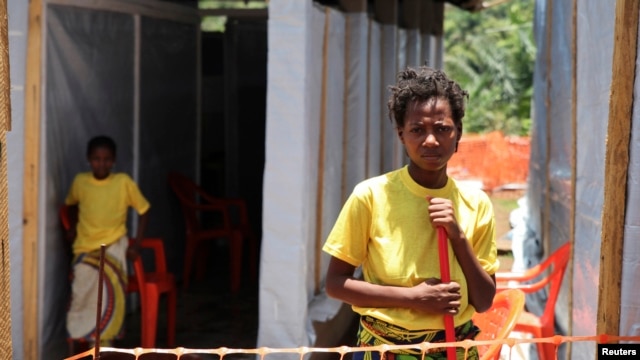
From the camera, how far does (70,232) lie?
6188 millimetres

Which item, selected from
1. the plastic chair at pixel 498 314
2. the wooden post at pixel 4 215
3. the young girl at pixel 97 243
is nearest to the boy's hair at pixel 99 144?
the young girl at pixel 97 243

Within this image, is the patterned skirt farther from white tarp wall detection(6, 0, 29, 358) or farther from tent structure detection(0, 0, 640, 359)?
white tarp wall detection(6, 0, 29, 358)

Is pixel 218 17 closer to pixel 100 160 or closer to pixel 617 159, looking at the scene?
pixel 100 160

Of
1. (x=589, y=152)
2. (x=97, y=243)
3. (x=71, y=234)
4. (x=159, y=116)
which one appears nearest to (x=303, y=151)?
(x=589, y=152)

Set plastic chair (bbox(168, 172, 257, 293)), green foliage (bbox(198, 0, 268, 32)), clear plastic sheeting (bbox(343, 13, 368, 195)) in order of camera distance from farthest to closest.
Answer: green foliage (bbox(198, 0, 268, 32)) → plastic chair (bbox(168, 172, 257, 293)) → clear plastic sheeting (bbox(343, 13, 368, 195))

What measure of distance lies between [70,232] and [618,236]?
3.96m

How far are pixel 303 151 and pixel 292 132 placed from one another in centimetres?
12

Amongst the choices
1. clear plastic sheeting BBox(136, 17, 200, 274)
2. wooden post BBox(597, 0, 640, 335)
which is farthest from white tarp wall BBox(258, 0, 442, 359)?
wooden post BBox(597, 0, 640, 335)

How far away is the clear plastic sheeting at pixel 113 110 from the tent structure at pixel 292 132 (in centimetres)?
2

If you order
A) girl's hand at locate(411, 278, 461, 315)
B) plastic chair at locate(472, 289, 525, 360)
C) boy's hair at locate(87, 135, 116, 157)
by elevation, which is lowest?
plastic chair at locate(472, 289, 525, 360)

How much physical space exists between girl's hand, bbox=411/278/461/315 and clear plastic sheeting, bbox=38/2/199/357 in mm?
3605

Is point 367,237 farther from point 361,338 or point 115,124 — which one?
point 115,124

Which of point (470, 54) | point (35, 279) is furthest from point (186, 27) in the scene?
point (470, 54)

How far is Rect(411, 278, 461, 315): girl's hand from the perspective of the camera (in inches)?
115
